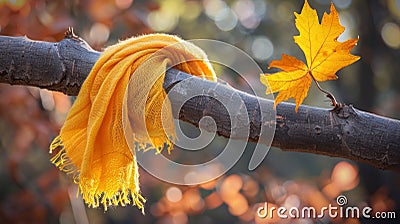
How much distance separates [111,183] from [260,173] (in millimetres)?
1667

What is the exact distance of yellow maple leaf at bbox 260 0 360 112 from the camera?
829 millimetres

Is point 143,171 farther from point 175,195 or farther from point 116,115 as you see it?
point 116,115

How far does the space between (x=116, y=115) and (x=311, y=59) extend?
1.15 feet

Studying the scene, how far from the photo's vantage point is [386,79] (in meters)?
3.09

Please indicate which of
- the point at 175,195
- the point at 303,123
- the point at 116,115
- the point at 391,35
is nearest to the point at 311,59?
the point at 303,123

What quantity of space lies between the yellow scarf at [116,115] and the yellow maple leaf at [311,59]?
198mm

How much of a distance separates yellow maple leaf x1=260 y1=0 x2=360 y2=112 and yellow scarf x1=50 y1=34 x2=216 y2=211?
20cm

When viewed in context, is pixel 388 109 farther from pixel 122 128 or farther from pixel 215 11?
pixel 122 128

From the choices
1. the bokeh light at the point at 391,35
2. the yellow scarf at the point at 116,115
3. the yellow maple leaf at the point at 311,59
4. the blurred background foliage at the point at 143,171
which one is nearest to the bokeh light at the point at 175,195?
the blurred background foliage at the point at 143,171

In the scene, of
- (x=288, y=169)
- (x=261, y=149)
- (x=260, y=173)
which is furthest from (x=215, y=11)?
(x=261, y=149)

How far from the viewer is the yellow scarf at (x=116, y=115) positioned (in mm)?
939

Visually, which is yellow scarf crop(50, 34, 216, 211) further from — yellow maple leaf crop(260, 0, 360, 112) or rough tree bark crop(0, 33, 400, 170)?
yellow maple leaf crop(260, 0, 360, 112)

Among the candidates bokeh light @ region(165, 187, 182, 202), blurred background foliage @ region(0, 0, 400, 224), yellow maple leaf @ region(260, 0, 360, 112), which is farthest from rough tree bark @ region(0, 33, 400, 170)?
bokeh light @ region(165, 187, 182, 202)

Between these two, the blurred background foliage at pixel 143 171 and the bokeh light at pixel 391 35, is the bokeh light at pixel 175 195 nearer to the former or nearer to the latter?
the blurred background foliage at pixel 143 171
